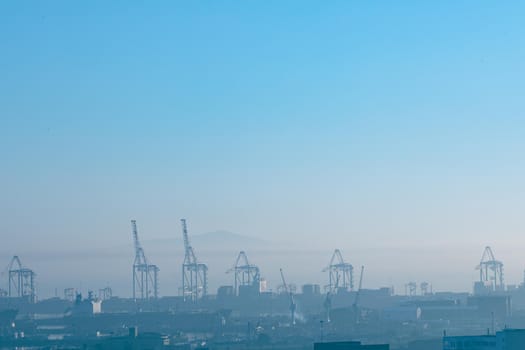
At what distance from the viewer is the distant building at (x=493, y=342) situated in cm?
5188

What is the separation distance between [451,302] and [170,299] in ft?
149

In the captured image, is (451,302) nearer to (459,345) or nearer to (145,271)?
(145,271)

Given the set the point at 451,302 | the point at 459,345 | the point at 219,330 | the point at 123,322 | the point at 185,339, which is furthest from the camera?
the point at 451,302

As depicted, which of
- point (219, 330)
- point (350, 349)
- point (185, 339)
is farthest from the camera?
point (219, 330)

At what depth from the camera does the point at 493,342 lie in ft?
175

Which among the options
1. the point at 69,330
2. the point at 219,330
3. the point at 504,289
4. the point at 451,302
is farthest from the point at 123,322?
the point at 504,289

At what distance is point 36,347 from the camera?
9188 centimetres

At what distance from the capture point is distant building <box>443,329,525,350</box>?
51.9m

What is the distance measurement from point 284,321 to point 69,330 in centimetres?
2067

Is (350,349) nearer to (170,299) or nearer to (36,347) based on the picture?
(36,347)

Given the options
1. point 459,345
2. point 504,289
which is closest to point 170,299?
point 504,289

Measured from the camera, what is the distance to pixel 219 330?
11338 cm

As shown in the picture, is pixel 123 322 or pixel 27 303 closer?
pixel 123 322

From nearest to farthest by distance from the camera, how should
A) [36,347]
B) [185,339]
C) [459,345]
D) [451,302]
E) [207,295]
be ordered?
[459,345], [36,347], [185,339], [451,302], [207,295]
